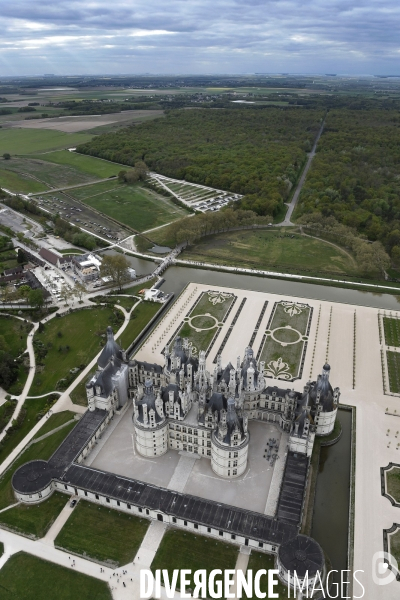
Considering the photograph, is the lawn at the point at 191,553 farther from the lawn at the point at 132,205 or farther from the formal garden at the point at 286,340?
the lawn at the point at 132,205

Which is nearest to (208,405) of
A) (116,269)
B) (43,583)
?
(43,583)

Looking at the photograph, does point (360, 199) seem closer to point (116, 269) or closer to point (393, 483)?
point (116, 269)

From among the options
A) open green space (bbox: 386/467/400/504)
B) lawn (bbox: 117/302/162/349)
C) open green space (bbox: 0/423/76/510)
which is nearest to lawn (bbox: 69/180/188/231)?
lawn (bbox: 117/302/162/349)

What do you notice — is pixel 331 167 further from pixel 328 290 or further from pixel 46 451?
pixel 46 451

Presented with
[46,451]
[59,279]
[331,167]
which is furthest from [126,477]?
[331,167]

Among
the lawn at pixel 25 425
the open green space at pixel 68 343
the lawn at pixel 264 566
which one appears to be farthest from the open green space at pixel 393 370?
the lawn at pixel 25 425

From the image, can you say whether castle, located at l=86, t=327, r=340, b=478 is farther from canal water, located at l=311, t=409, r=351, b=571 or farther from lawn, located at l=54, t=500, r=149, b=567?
lawn, located at l=54, t=500, r=149, b=567
